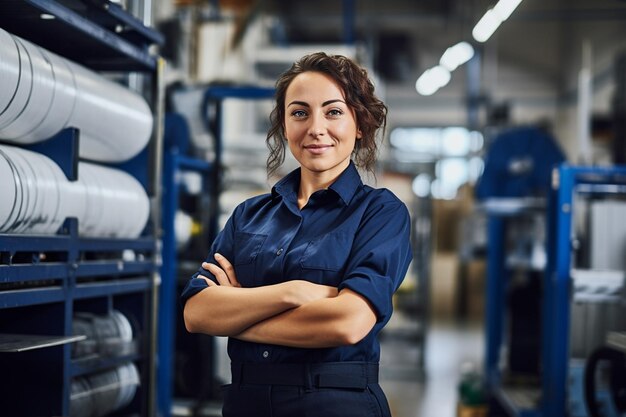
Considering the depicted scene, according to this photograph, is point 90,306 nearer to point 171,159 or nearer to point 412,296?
point 171,159

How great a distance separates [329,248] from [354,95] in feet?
1.42

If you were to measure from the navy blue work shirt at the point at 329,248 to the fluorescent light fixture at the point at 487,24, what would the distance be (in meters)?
4.09

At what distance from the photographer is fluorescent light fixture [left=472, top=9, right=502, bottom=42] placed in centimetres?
582

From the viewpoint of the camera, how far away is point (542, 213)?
5941 mm

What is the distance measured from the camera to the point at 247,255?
2.13 metres

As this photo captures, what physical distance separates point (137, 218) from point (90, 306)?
496 mm

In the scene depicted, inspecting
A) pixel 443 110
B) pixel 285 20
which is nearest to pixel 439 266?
pixel 443 110

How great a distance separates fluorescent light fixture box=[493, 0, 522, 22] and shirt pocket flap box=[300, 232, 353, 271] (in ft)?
12.7

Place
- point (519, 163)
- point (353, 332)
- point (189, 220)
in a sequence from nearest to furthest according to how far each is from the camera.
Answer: point (353, 332) → point (189, 220) → point (519, 163)

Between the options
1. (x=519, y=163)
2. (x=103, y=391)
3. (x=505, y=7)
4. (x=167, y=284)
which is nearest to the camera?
(x=103, y=391)

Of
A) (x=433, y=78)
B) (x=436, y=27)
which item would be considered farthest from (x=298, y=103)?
(x=436, y=27)

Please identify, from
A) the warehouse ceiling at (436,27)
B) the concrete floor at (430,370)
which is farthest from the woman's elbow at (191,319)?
the warehouse ceiling at (436,27)

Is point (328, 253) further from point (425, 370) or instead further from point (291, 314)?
point (425, 370)

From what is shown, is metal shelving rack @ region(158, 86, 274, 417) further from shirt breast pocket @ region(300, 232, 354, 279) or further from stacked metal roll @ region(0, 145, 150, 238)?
shirt breast pocket @ region(300, 232, 354, 279)
